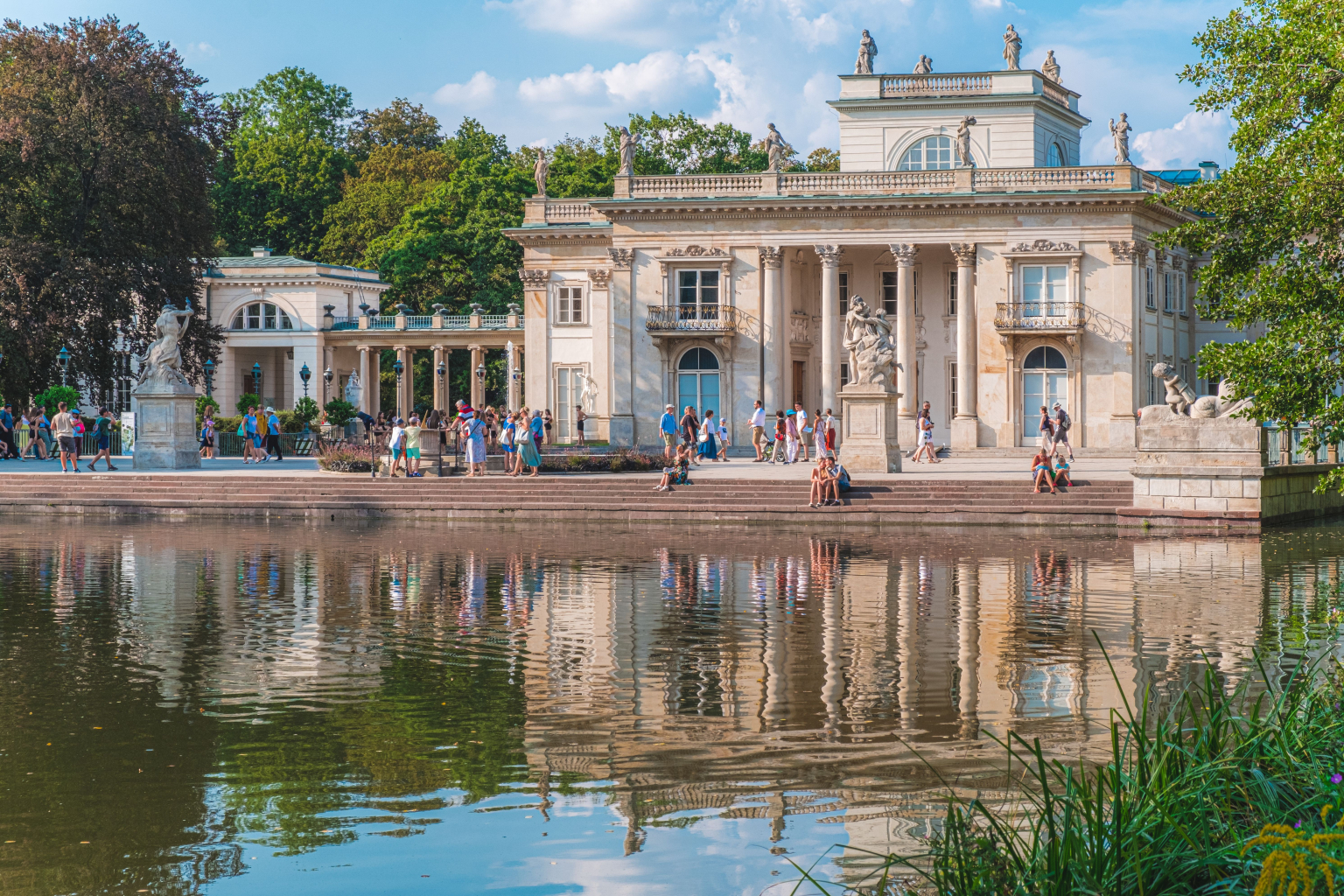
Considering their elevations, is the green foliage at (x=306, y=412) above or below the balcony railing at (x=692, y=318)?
below

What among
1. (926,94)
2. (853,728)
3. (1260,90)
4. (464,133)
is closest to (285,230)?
(464,133)

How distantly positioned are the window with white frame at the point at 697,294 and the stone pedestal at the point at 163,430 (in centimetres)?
1787

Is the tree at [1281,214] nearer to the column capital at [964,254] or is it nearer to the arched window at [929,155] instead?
the column capital at [964,254]

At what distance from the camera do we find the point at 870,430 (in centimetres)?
3141

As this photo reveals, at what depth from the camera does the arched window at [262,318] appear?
67.9 m

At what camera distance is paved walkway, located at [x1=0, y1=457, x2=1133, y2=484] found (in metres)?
30.2

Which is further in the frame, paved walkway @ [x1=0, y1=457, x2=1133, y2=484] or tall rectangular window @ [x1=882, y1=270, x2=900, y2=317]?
tall rectangular window @ [x1=882, y1=270, x2=900, y2=317]

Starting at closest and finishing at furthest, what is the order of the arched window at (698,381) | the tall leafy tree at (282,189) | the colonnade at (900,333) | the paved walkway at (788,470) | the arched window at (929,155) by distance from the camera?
the paved walkway at (788,470) < the colonnade at (900,333) < the arched window at (698,381) < the arched window at (929,155) < the tall leafy tree at (282,189)

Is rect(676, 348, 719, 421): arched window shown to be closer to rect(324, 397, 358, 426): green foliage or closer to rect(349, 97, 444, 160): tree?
rect(324, 397, 358, 426): green foliage

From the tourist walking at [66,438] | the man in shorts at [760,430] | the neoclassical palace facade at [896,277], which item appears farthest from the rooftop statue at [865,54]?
the tourist walking at [66,438]

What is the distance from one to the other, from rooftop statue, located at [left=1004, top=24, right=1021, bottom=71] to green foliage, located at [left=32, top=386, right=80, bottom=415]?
33.0 metres

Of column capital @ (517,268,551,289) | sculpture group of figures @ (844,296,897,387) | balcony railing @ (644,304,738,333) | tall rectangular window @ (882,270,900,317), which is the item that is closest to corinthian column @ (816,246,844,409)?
tall rectangular window @ (882,270,900,317)

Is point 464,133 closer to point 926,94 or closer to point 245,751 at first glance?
point 926,94

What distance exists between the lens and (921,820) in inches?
263
